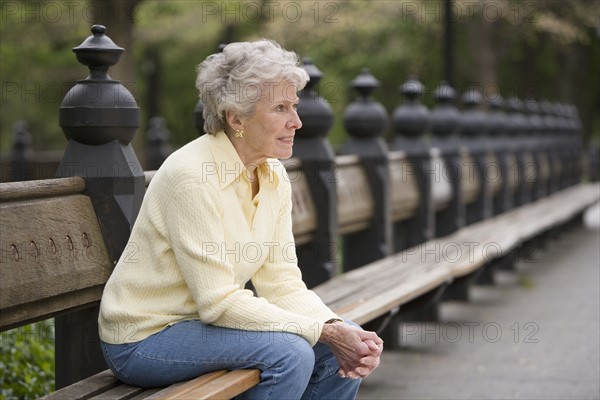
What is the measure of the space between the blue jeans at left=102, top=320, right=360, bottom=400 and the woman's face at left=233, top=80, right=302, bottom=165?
632 millimetres

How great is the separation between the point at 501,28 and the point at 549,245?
23360 mm

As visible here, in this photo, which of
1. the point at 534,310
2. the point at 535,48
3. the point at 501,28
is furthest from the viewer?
the point at 535,48

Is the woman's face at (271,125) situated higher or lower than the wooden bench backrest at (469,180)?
higher

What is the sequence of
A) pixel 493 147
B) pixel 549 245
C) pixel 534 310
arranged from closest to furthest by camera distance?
pixel 534 310 → pixel 493 147 → pixel 549 245

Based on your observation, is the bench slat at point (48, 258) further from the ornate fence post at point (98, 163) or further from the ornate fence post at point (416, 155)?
the ornate fence post at point (416, 155)

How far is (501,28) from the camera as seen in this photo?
1459 inches

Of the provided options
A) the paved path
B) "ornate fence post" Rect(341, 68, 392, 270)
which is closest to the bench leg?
the paved path

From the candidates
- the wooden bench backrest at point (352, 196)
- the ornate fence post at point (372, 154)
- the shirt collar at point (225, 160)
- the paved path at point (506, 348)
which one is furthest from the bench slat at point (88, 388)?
the ornate fence post at point (372, 154)

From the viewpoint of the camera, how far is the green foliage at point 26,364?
550 centimetres

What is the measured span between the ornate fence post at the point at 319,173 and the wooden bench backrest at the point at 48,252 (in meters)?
2.49

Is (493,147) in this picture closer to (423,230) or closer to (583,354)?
(423,230)

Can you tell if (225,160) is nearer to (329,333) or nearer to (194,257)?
(194,257)

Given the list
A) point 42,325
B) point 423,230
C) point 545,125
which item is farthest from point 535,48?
point 42,325

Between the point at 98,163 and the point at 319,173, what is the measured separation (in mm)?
2457
